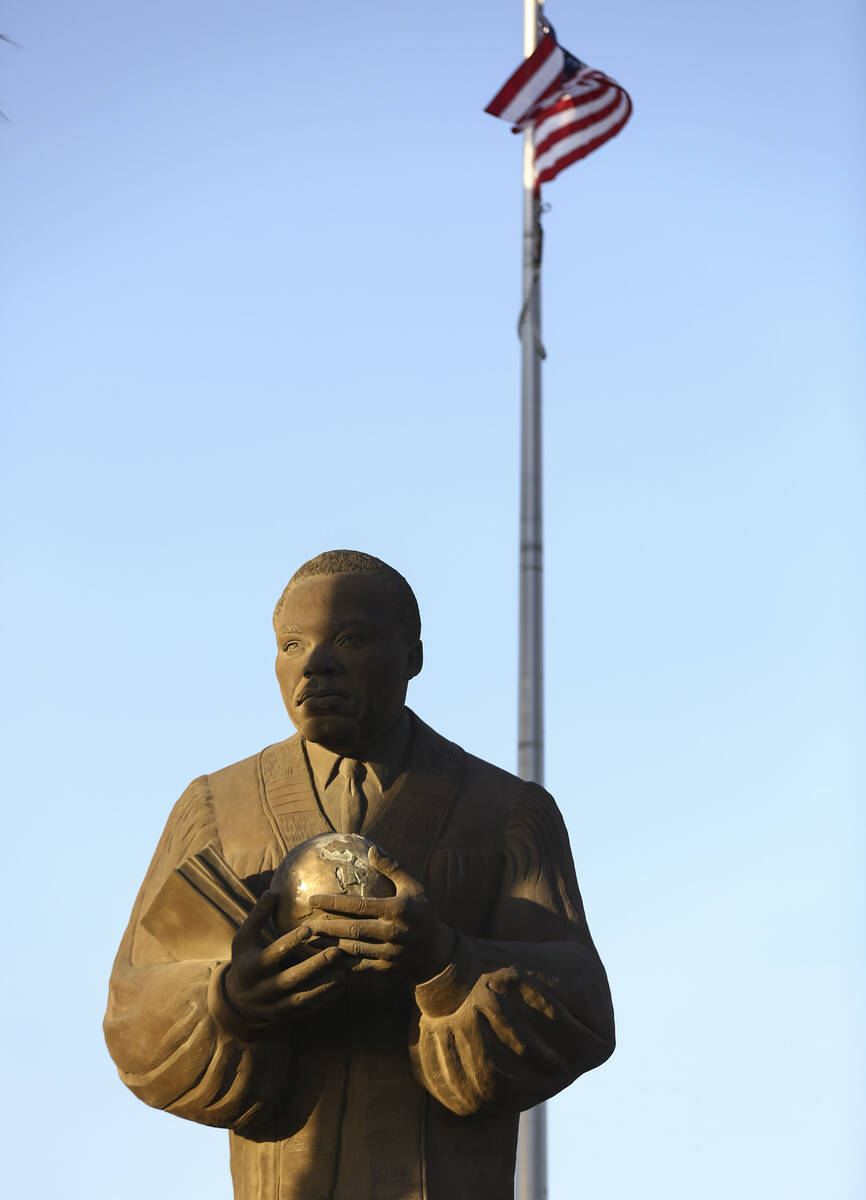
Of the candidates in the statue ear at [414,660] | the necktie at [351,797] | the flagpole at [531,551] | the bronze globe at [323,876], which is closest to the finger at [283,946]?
the bronze globe at [323,876]

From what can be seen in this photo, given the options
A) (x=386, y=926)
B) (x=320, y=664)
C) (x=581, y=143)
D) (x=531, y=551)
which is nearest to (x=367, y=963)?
(x=386, y=926)

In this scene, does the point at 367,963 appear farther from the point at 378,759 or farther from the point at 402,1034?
the point at 378,759

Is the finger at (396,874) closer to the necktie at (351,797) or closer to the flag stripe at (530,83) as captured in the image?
the necktie at (351,797)

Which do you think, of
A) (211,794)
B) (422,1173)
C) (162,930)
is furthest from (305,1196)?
(211,794)

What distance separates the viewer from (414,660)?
8352 millimetres

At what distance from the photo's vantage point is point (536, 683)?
1780 centimetres

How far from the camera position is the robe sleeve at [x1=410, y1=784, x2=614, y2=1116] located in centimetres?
732

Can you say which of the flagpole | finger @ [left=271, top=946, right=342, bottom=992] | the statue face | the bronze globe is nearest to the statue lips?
the statue face

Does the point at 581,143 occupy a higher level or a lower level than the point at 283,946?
higher

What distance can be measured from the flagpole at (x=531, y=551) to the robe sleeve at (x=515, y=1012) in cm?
762

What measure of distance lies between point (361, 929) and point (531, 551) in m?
11.4

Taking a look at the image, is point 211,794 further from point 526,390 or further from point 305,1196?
point 526,390

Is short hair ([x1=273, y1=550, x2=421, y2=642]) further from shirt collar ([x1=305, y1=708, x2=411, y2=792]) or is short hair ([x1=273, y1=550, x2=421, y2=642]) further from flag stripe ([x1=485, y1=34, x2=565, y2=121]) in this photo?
flag stripe ([x1=485, y1=34, x2=565, y2=121])

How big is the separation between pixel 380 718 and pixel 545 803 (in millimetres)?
761
